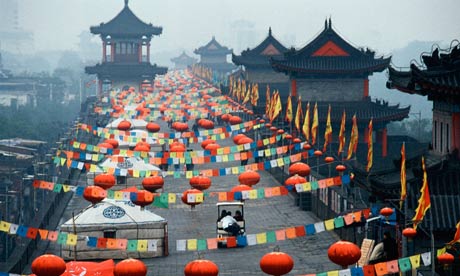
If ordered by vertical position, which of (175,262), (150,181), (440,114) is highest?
(440,114)

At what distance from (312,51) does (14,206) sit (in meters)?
20.7

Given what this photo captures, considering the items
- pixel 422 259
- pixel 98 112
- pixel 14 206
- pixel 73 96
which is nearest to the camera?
pixel 422 259

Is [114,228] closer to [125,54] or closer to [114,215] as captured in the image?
[114,215]

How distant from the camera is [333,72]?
59500 millimetres

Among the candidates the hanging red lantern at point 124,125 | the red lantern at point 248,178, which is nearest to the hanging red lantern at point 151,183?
the red lantern at point 248,178

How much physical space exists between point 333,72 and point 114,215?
3060cm

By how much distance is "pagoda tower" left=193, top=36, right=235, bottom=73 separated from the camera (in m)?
174

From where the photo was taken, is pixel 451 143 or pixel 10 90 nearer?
pixel 451 143

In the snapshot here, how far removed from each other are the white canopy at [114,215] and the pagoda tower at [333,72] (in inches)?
1058

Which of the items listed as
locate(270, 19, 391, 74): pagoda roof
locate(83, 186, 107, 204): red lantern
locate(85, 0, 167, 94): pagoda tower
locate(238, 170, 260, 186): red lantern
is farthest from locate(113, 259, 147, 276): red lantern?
locate(85, 0, 167, 94): pagoda tower

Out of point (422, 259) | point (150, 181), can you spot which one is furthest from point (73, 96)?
point (422, 259)

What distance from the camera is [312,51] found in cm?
5950

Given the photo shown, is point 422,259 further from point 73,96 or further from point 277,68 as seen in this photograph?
point 73,96

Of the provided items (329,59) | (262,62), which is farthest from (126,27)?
(329,59)
